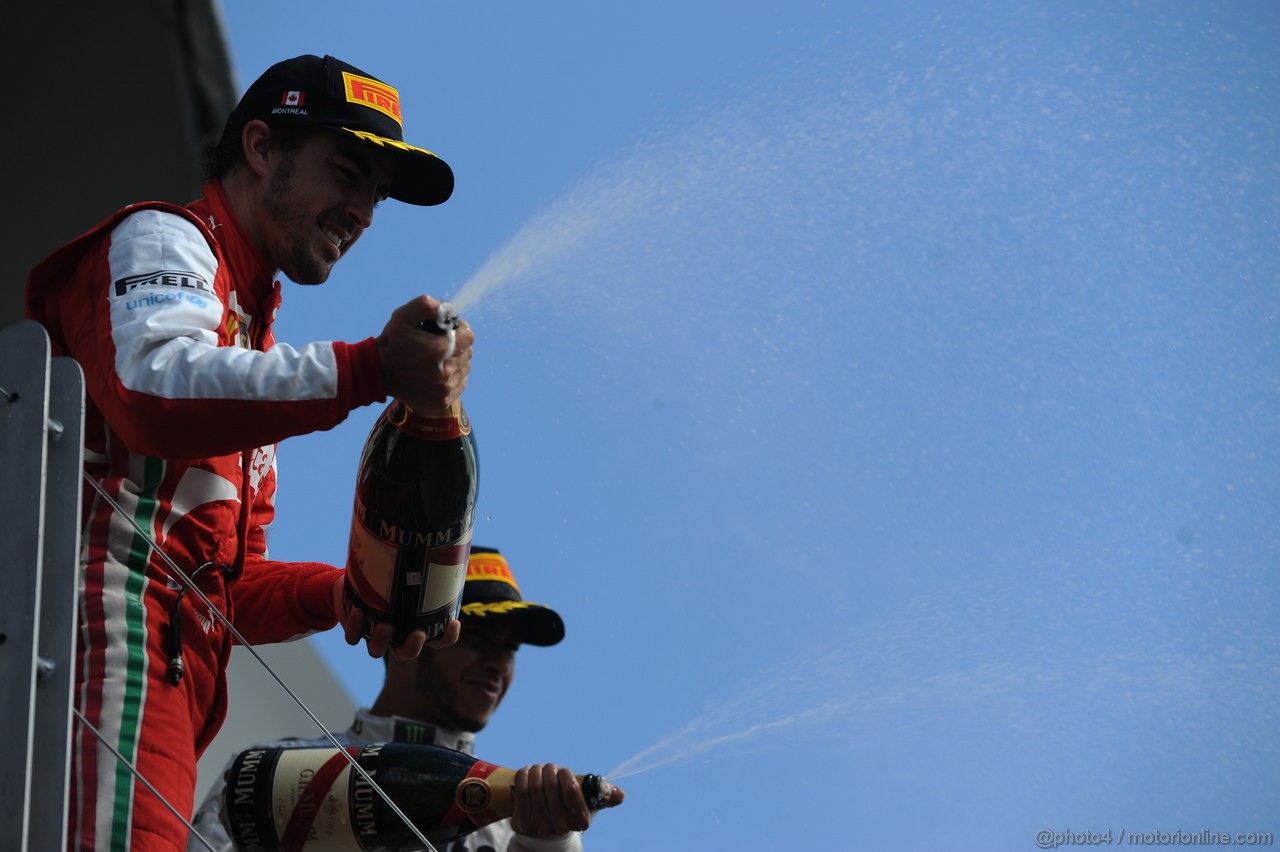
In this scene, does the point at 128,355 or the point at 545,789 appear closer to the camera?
the point at 128,355

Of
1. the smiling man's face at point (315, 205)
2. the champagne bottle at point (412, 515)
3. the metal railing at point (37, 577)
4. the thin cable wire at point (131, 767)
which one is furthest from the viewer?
the smiling man's face at point (315, 205)

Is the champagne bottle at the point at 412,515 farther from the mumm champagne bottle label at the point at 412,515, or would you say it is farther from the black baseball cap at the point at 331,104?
the black baseball cap at the point at 331,104

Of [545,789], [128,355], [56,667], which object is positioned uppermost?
[128,355]

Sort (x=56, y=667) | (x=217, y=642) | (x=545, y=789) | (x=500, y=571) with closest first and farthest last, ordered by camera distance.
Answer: (x=56, y=667) → (x=217, y=642) → (x=545, y=789) → (x=500, y=571)

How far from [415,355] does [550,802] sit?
38.2 inches

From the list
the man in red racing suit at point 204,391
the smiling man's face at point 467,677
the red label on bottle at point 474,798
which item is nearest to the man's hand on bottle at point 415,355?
the man in red racing suit at point 204,391

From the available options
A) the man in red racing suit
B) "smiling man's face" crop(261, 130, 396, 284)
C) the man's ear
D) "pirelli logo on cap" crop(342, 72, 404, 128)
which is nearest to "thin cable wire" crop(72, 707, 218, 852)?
the man in red racing suit

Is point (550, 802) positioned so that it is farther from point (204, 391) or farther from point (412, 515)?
point (204, 391)

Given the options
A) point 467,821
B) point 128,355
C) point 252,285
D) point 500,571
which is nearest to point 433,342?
point 128,355

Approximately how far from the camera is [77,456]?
2111mm

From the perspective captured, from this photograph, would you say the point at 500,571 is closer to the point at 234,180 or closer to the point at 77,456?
the point at 234,180

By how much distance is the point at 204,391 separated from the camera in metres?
2.14

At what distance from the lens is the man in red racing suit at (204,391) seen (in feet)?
7.12

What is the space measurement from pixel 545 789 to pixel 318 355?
99 centimetres
